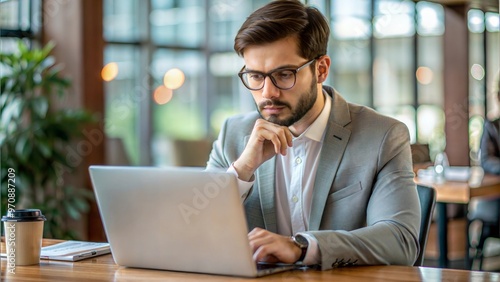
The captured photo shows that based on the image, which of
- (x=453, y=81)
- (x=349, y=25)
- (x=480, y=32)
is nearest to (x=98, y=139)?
(x=349, y=25)

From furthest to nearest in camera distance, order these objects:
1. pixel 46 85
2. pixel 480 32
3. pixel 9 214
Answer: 1. pixel 480 32
2. pixel 46 85
3. pixel 9 214

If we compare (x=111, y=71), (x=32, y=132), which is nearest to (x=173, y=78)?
(x=111, y=71)

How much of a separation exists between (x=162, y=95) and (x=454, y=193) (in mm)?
4414

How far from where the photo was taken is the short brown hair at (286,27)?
235cm

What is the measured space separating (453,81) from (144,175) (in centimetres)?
755

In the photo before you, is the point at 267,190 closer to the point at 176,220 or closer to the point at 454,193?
the point at 176,220

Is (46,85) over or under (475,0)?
under

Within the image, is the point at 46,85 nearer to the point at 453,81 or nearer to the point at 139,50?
the point at 139,50

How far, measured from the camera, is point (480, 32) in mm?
9758

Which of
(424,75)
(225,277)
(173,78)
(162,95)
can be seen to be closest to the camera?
(225,277)

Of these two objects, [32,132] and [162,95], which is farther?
[162,95]

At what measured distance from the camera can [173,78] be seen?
8.92m

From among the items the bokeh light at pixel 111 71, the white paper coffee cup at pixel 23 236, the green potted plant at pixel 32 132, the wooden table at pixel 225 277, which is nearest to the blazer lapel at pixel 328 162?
the wooden table at pixel 225 277

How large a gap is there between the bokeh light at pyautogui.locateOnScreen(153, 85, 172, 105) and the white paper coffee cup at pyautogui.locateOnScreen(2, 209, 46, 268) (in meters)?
6.56
